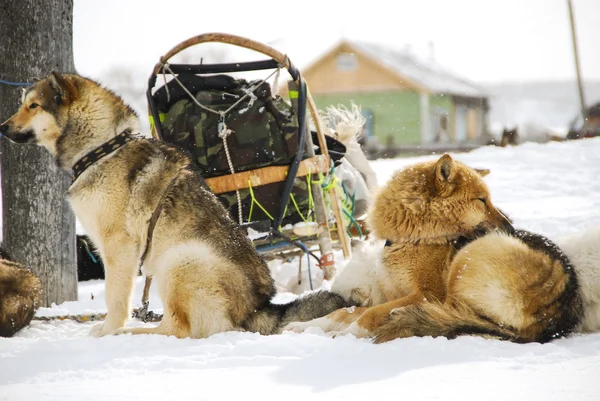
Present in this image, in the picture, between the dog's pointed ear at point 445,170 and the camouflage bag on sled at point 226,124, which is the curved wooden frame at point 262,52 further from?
the dog's pointed ear at point 445,170

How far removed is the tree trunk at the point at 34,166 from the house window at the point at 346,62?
30418mm

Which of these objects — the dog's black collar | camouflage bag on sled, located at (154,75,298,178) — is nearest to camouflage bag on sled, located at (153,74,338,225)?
camouflage bag on sled, located at (154,75,298,178)

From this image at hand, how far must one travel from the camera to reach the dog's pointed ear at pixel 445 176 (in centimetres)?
385

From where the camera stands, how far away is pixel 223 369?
2.94 meters

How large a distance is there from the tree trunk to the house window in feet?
99.8

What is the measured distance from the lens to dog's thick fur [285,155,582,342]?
11.0ft

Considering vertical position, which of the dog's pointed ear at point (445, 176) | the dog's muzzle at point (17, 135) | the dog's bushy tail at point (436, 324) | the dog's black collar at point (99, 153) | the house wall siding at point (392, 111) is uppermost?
the house wall siding at point (392, 111)

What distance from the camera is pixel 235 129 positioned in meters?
4.96

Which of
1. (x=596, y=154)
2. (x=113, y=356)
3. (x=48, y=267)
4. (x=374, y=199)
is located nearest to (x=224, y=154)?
(x=374, y=199)

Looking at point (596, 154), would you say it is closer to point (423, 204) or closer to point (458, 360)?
point (423, 204)

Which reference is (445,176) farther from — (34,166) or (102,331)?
(34,166)

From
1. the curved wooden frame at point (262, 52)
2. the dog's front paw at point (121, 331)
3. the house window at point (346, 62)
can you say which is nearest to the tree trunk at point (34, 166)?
the curved wooden frame at point (262, 52)

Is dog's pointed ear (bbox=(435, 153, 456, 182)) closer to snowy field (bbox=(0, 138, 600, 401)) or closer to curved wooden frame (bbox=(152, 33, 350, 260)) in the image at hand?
snowy field (bbox=(0, 138, 600, 401))

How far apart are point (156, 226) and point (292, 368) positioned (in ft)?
4.83
